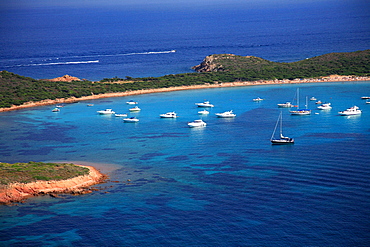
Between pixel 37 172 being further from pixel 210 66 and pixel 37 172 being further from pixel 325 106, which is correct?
pixel 210 66

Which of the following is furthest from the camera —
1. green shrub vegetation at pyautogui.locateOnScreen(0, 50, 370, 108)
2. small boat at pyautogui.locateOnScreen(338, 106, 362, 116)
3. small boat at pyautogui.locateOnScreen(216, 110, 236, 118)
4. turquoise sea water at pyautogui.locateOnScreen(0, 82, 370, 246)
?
green shrub vegetation at pyautogui.locateOnScreen(0, 50, 370, 108)

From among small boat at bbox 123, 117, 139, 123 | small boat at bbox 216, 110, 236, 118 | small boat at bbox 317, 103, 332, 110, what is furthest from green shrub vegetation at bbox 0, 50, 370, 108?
small boat at bbox 216, 110, 236, 118

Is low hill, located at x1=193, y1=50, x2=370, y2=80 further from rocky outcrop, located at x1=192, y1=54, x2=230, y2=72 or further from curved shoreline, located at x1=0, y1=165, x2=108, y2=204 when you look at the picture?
curved shoreline, located at x1=0, y1=165, x2=108, y2=204

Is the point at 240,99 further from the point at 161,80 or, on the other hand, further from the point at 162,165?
the point at 162,165

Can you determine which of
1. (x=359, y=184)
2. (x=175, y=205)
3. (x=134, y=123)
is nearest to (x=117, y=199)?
(x=175, y=205)

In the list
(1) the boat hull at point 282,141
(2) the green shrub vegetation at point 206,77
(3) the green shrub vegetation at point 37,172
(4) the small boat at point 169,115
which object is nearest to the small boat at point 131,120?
(4) the small boat at point 169,115

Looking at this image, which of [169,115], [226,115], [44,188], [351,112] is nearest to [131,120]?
[169,115]

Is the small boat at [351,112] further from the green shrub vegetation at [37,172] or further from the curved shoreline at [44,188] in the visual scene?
the curved shoreline at [44,188]

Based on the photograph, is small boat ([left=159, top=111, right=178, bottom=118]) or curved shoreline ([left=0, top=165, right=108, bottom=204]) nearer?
curved shoreline ([left=0, top=165, right=108, bottom=204])
